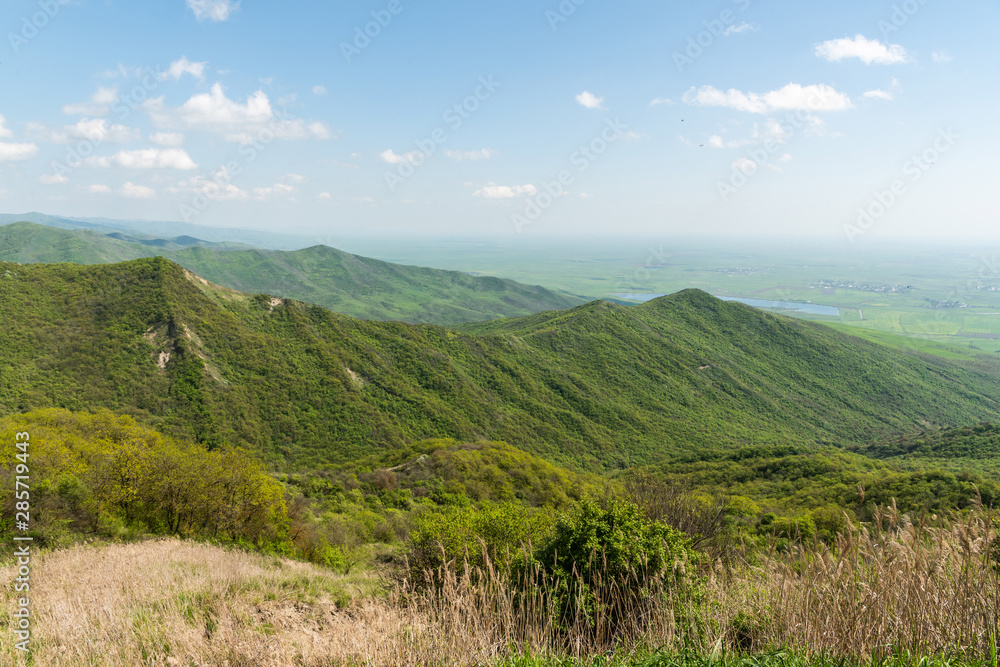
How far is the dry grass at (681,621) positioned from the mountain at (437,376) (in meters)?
60.4

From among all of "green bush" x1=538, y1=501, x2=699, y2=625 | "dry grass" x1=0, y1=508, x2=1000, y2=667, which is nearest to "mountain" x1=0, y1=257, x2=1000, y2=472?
"green bush" x1=538, y1=501, x2=699, y2=625

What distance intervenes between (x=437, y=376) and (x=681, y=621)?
3530 inches

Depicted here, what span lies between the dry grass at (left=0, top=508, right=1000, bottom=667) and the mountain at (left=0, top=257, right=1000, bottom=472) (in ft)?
198

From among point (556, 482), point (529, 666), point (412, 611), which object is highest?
point (529, 666)

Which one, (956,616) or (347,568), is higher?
(956,616)

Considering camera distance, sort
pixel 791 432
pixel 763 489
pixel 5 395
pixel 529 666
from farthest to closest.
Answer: pixel 791 432 → pixel 5 395 → pixel 763 489 → pixel 529 666

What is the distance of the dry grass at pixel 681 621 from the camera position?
14.0ft

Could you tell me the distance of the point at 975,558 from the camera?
4723mm

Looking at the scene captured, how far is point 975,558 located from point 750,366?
453 ft

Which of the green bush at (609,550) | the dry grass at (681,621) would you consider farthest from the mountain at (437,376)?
the dry grass at (681,621)

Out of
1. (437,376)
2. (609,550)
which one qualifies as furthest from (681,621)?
(437,376)

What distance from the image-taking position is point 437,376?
307ft

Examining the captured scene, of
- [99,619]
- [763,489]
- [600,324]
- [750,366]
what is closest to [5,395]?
[99,619]

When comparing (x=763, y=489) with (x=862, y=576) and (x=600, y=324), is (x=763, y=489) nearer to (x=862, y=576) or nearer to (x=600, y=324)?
(x=862, y=576)
